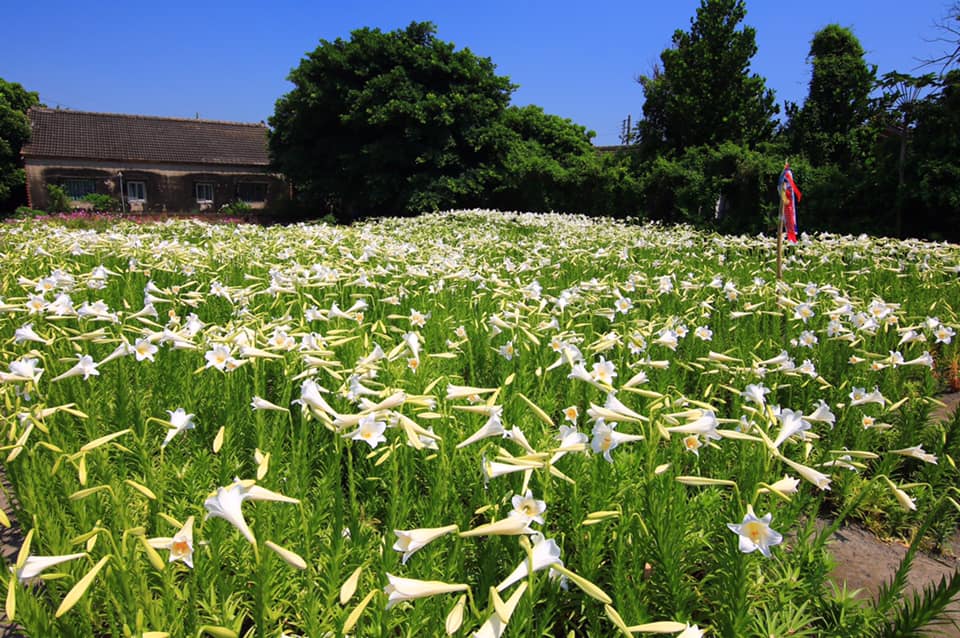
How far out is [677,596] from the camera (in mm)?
1705

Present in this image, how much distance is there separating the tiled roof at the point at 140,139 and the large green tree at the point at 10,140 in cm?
77

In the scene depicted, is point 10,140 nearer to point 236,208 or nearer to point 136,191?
point 136,191

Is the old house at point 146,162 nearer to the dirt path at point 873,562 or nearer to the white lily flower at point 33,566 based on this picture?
the white lily flower at point 33,566

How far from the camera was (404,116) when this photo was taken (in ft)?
72.8

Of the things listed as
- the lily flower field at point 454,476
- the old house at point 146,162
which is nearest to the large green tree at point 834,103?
the lily flower field at point 454,476

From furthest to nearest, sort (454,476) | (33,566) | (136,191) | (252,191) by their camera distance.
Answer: (252,191)
(136,191)
(454,476)
(33,566)

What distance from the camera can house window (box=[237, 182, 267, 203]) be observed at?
3694cm

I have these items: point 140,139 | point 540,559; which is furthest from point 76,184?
point 540,559

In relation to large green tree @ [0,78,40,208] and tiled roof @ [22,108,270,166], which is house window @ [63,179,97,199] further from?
large green tree @ [0,78,40,208]

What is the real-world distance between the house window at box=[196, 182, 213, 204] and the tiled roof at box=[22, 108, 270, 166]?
1457 millimetres

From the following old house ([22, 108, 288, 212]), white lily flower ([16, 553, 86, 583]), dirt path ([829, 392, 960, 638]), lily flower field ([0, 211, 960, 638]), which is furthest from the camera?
old house ([22, 108, 288, 212])

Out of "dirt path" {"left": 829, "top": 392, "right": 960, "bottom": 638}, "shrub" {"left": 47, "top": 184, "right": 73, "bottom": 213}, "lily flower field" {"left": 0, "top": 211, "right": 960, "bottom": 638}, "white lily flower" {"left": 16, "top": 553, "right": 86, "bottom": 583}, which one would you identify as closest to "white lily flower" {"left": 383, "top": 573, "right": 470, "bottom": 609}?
"lily flower field" {"left": 0, "top": 211, "right": 960, "bottom": 638}

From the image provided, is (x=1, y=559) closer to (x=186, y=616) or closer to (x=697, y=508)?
(x=186, y=616)

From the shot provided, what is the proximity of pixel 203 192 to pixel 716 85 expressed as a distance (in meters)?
31.5
